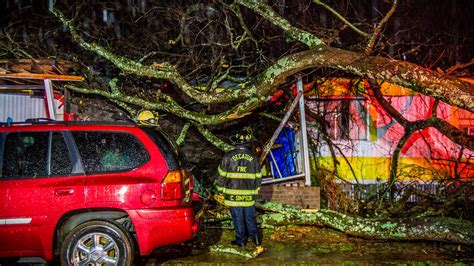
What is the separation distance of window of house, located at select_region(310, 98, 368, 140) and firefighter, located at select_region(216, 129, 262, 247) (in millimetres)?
4785

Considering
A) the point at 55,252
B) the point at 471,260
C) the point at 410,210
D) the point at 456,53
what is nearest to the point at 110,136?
the point at 55,252

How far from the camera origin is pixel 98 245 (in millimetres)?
5504

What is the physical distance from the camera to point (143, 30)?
11.0 m

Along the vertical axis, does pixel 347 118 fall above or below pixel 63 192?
above

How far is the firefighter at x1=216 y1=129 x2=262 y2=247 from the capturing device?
22.9 ft

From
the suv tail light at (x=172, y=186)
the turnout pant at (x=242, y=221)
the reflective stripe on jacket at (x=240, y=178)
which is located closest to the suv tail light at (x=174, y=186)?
the suv tail light at (x=172, y=186)

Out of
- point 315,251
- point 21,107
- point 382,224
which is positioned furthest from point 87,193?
point 21,107

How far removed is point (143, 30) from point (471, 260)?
8.10 m

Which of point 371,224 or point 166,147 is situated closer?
point 166,147

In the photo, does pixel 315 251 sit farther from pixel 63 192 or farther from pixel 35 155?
pixel 35 155

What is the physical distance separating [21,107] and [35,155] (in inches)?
219

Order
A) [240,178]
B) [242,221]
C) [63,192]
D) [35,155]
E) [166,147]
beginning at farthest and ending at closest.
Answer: [242,221], [240,178], [166,147], [35,155], [63,192]

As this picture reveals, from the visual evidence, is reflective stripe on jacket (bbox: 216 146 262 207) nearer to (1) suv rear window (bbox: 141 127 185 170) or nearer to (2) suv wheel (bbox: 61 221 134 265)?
(1) suv rear window (bbox: 141 127 185 170)

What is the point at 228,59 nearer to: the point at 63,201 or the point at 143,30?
the point at 143,30
